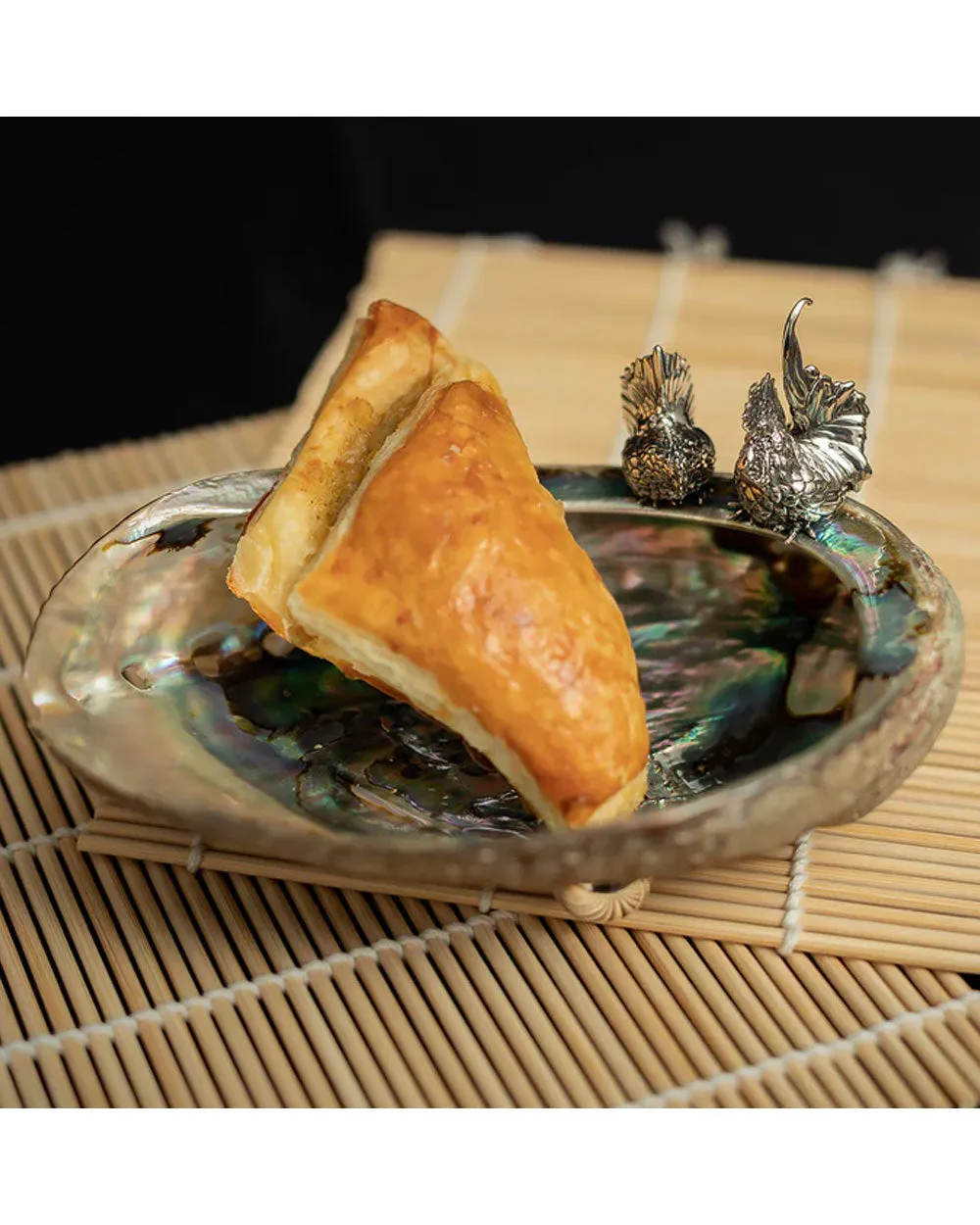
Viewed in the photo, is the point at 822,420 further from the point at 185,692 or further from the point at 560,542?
the point at 185,692

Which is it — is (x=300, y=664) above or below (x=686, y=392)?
below

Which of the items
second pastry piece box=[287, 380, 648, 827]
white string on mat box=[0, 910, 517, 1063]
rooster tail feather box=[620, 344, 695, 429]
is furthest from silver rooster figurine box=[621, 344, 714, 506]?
white string on mat box=[0, 910, 517, 1063]

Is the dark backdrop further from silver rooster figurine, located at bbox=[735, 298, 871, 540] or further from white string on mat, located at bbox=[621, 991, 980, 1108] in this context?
white string on mat, located at bbox=[621, 991, 980, 1108]

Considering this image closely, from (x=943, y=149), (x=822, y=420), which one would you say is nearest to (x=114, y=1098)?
(x=822, y=420)

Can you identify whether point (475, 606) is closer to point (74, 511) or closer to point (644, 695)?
point (644, 695)

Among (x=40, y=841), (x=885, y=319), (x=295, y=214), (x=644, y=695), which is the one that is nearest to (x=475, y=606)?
(x=644, y=695)

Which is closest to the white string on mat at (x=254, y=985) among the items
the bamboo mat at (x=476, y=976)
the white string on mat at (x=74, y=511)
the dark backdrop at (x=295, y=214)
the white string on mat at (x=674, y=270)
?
the bamboo mat at (x=476, y=976)
